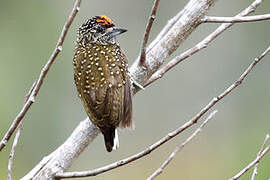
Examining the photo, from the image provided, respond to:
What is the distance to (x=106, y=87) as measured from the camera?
175 inches

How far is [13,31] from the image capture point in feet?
44.1

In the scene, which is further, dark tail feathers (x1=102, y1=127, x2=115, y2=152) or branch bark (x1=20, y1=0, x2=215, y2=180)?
dark tail feathers (x1=102, y1=127, x2=115, y2=152)

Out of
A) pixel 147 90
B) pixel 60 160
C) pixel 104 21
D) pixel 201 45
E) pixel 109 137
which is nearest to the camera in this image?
pixel 60 160

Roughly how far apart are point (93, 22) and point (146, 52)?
2.65ft

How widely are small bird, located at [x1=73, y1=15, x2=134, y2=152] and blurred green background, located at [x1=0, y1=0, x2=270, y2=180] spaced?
20.3 ft

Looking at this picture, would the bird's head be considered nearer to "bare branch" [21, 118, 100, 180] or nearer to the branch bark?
the branch bark

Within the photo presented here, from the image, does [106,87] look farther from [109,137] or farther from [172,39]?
[172,39]

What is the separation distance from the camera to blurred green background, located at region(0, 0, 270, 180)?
11406 millimetres

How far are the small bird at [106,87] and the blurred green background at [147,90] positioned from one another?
20.3 feet

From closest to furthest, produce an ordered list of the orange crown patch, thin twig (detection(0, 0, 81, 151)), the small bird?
thin twig (detection(0, 0, 81, 151)) < the small bird < the orange crown patch

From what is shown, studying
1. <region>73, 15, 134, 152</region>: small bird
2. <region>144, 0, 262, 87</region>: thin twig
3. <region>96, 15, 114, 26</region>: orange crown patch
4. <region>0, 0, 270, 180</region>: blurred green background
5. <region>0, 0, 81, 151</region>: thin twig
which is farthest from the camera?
<region>0, 0, 270, 180</region>: blurred green background

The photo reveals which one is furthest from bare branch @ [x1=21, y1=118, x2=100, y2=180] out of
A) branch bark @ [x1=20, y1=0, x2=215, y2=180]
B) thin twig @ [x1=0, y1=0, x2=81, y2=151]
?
thin twig @ [x1=0, y1=0, x2=81, y2=151]

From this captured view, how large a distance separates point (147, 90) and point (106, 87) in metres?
7.66

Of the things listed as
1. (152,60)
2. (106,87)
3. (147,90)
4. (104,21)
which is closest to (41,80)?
(152,60)
